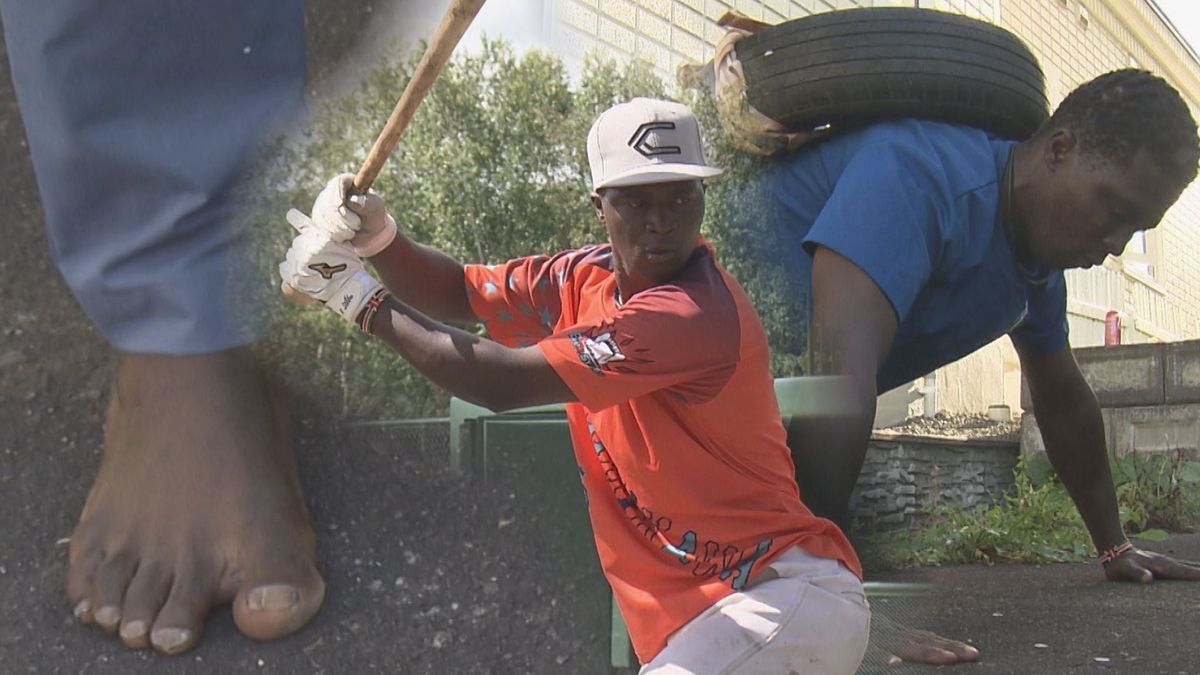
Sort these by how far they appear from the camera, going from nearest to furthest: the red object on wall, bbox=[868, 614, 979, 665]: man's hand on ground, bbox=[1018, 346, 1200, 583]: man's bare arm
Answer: bbox=[868, 614, 979, 665]: man's hand on ground → bbox=[1018, 346, 1200, 583]: man's bare arm → the red object on wall

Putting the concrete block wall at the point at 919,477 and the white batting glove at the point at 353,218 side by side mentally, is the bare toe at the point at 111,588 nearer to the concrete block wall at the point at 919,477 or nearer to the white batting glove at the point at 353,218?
the white batting glove at the point at 353,218

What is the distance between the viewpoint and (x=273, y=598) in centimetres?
120

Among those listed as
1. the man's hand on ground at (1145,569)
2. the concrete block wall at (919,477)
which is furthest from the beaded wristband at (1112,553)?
the concrete block wall at (919,477)

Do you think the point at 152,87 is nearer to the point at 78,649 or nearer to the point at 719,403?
the point at 78,649

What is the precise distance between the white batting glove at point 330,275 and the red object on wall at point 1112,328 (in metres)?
1.66

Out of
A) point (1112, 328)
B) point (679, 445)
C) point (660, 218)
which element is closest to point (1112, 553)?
point (1112, 328)

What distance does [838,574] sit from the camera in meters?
1.12

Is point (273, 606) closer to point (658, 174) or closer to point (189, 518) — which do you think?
point (189, 518)

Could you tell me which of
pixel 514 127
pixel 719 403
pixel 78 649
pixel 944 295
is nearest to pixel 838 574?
pixel 719 403

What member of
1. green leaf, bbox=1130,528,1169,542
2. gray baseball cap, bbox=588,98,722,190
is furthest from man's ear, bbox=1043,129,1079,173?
green leaf, bbox=1130,528,1169,542

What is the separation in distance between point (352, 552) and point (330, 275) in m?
0.43

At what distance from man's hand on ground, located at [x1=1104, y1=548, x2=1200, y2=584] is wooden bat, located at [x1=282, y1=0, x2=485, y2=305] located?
162cm

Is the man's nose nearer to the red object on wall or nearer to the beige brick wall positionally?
the beige brick wall

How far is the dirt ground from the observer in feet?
4.05
